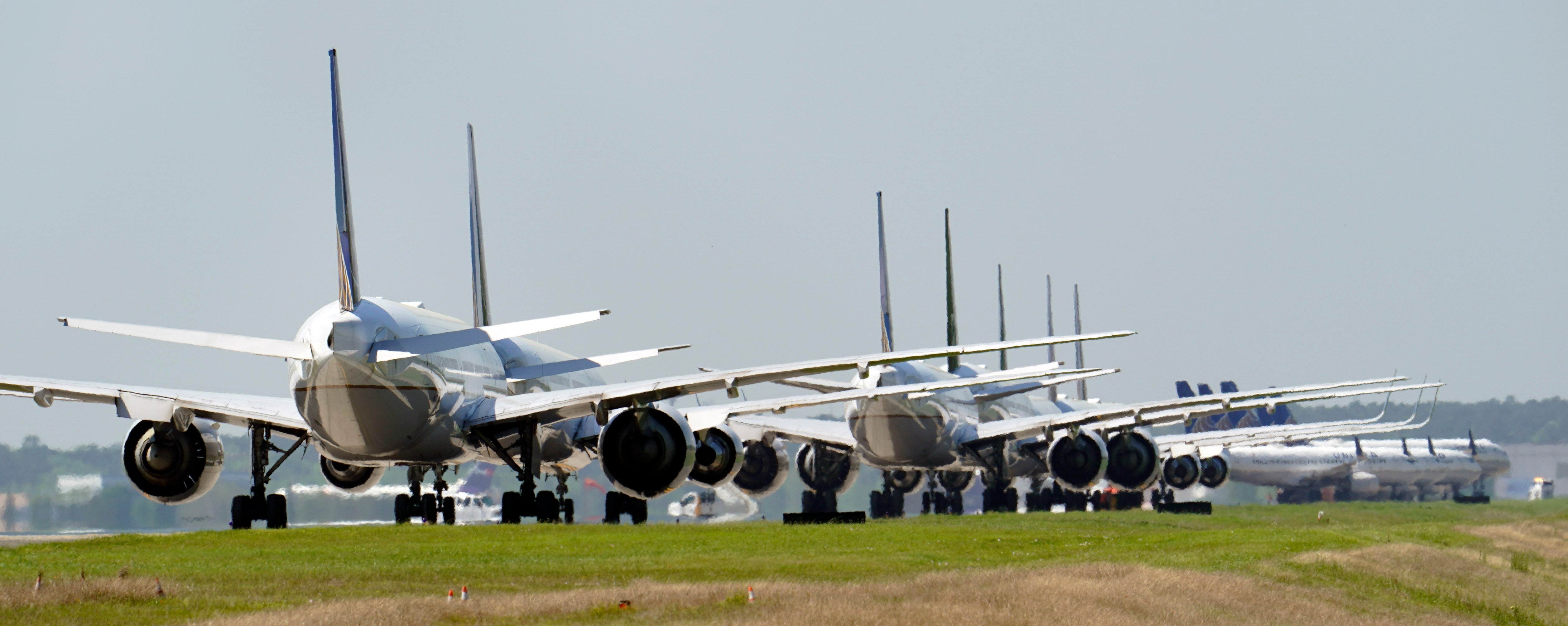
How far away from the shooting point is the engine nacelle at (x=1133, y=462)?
52.1 m

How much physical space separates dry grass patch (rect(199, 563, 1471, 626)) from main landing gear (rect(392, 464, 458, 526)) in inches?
689

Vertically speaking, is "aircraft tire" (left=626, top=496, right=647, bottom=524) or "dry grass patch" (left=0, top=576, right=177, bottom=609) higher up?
"dry grass patch" (left=0, top=576, right=177, bottom=609)

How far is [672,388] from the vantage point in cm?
2852

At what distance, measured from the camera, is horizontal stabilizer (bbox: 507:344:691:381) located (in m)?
34.0

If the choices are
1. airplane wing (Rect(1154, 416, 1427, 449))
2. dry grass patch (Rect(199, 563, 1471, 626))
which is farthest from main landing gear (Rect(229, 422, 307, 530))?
airplane wing (Rect(1154, 416, 1427, 449))

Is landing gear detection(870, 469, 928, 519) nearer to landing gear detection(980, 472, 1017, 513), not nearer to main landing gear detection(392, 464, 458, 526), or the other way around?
landing gear detection(980, 472, 1017, 513)

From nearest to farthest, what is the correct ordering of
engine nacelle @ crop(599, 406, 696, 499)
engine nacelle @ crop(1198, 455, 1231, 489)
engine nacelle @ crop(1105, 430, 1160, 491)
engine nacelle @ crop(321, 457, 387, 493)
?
engine nacelle @ crop(599, 406, 696, 499)
engine nacelle @ crop(321, 457, 387, 493)
engine nacelle @ crop(1105, 430, 1160, 491)
engine nacelle @ crop(1198, 455, 1231, 489)

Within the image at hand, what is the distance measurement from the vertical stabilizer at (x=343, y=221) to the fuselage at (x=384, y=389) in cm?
31

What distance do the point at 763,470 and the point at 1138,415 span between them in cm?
1283

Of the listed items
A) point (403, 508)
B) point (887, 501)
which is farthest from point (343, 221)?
point (887, 501)

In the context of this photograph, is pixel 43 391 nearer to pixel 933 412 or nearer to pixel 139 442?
pixel 139 442

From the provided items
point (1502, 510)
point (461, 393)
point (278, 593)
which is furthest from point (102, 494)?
point (1502, 510)

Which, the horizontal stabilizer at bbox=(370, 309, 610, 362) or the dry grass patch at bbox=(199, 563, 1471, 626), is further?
the horizontal stabilizer at bbox=(370, 309, 610, 362)

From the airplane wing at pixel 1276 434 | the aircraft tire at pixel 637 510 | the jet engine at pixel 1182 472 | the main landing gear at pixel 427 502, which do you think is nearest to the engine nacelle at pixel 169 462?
the main landing gear at pixel 427 502
